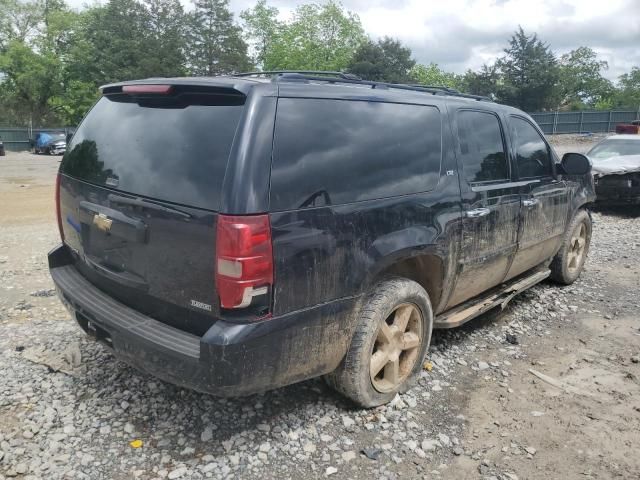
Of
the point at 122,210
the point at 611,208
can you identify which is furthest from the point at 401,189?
the point at 611,208

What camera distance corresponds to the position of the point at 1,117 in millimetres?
47531

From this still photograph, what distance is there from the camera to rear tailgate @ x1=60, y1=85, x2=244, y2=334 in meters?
2.41

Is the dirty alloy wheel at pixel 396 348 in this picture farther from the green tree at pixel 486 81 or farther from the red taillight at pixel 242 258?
the green tree at pixel 486 81

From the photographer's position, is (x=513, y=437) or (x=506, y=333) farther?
Result: (x=506, y=333)

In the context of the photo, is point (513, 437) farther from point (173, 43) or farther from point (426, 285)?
point (173, 43)

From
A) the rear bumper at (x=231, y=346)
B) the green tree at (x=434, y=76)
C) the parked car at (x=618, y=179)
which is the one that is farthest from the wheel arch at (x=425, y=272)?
the green tree at (x=434, y=76)

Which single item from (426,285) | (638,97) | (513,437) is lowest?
(513,437)

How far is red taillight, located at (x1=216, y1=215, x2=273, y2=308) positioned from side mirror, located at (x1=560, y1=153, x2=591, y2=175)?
366 cm

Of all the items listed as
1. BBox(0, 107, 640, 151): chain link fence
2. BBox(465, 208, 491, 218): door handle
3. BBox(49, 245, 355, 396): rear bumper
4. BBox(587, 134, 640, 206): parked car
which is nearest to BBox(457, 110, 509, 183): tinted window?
BBox(465, 208, 491, 218): door handle

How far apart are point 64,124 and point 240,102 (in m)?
53.5

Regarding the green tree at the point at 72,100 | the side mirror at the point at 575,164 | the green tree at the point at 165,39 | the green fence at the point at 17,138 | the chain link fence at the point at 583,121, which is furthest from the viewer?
the green tree at the point at 72,100

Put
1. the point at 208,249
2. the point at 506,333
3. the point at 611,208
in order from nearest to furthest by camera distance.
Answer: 1. the point at 208,249
2. the point at 506,333
3. the point at 611,208

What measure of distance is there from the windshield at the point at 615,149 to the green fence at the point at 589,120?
29.0 metres

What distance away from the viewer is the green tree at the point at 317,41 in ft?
190
